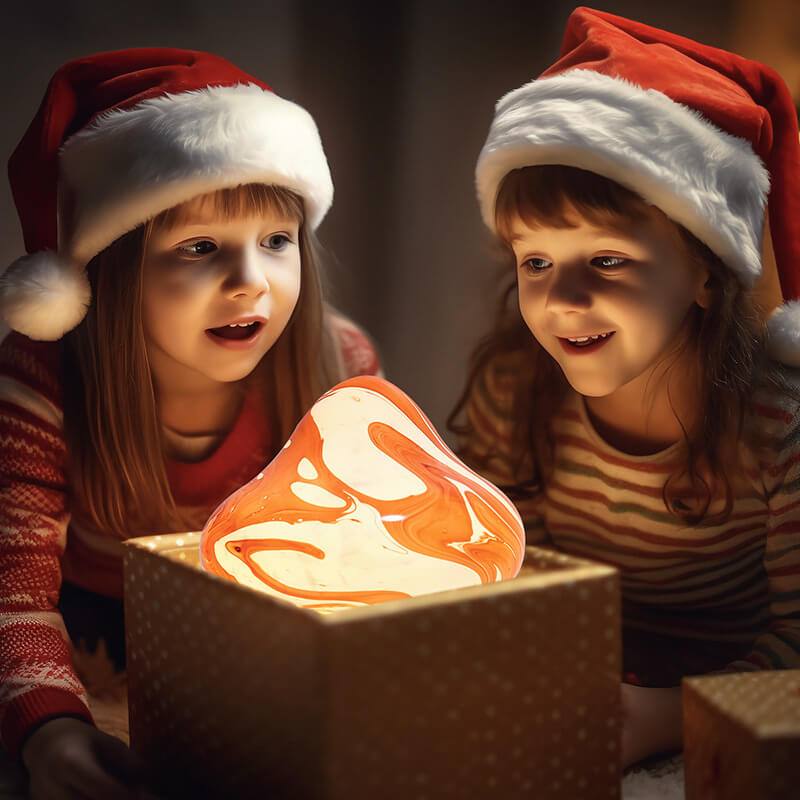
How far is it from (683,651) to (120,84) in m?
0.79

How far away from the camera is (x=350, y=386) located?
836 millimetres

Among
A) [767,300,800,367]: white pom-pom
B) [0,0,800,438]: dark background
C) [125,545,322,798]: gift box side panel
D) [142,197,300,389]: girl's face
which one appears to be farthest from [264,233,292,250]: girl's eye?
[767,300,800,367]: white pom-pom

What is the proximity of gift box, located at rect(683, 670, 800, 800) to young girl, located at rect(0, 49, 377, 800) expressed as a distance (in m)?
0.51

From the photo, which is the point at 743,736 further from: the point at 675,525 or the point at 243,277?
the point at 243,277

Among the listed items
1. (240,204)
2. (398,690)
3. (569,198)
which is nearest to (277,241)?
(240,204)

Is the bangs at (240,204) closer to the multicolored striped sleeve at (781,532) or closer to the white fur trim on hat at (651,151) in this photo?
the white fur trim on hat at (651,151)

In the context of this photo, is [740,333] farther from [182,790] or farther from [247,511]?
[182,790]

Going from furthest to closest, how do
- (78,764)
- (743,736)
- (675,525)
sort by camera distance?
(675,525), (78,764), (743,736)

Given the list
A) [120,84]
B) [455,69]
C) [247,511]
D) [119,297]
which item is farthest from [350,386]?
[455,69]

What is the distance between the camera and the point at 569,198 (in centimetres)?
90

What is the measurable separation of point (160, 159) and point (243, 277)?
0.13 meters

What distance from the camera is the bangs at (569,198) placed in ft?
2.94

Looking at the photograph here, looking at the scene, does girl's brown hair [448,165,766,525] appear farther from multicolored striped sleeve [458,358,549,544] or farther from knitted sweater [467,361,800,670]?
multicolored striped sleeve [458,358,549,544]

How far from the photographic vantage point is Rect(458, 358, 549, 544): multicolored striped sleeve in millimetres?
1090
